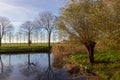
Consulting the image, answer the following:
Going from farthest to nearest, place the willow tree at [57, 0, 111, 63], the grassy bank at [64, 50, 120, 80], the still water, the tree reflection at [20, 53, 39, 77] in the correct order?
1. the willow tree at [57, 0, 111, 63]
2. the tree reflection at [20, 53, 39, 77]
3. the still water
4. the grassy bank at [64, 50, 120, 80]

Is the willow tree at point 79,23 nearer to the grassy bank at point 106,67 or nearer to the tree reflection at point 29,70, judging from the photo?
the grassy bank at point 106,67

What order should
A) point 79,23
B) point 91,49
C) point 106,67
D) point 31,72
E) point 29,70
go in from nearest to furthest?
point 106,67
point 79,23
point 91,49
point 31,72
point 29,70

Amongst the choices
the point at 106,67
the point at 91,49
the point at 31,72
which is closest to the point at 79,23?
the point at 91,49

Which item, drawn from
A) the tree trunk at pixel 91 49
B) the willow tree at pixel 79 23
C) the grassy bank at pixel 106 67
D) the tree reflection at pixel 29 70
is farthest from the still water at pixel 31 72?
the willow tree at pixel 79 23

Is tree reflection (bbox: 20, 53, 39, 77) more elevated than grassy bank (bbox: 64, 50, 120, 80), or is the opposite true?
grassy bank (bbox: 64, 50, 120, 80)

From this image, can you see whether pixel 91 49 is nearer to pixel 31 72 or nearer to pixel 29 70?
pixel 31 72

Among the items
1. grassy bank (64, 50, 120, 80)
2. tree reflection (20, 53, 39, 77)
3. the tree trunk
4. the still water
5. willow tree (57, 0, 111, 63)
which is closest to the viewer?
grassy bank (64, 50, 120, 80)

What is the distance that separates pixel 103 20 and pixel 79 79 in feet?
25.2

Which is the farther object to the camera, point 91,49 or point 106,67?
point 91,49

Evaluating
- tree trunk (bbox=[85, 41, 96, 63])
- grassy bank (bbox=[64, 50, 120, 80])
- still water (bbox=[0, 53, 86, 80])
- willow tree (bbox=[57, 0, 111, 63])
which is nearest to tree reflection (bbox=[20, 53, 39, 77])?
still water (bbox=[0, 53, 86, 80])

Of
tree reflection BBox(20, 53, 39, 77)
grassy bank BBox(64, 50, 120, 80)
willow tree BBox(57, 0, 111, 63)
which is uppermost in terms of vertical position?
willow tree BBox(57, 0, 111, 63)

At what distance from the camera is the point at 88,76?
23.9 m

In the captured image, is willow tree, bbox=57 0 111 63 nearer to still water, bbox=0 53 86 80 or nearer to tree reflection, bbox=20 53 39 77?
still water, bbox=0 53 86 80

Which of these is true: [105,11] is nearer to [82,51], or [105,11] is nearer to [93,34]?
[93,34]
